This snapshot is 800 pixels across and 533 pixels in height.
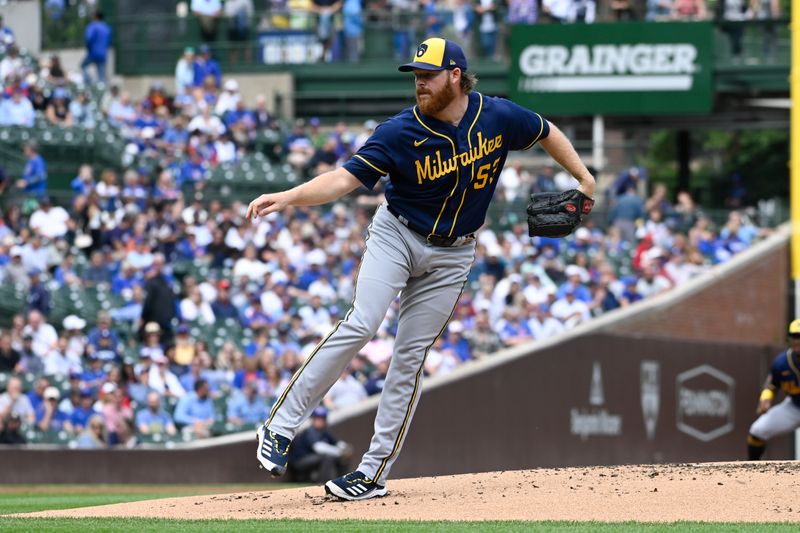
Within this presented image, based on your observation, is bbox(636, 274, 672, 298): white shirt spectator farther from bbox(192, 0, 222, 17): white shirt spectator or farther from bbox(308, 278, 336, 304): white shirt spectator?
bbox(192, 0, 222, 17): white shirt spectator

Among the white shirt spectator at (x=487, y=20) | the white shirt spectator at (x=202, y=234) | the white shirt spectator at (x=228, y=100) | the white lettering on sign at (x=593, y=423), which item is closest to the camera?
the white lettering on sign at (x=593, y=423)

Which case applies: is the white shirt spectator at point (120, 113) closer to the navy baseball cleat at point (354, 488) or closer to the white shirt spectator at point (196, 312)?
the white shirt spectator at point (196, 312)

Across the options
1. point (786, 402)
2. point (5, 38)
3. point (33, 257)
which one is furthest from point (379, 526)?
point (5, 38)

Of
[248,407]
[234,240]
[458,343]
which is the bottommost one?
[248,407]

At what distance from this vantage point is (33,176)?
19094 millimetres

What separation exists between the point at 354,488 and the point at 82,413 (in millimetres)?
8469

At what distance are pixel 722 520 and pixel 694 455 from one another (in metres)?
12.9

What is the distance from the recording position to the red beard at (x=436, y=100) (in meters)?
6.94

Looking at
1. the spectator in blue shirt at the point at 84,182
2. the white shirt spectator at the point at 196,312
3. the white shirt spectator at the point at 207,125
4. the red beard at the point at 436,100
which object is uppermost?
the red beard at the point at 436,100

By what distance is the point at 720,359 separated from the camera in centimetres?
1983

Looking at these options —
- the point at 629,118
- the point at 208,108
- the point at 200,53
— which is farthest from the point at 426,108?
the point at 629,118

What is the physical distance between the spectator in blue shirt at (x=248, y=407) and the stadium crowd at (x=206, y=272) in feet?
0.07

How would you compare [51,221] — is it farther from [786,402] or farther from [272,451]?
[272,451]

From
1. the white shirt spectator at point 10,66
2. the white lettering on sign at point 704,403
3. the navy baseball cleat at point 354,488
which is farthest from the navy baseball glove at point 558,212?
the white shirt spectator at point 10,66
